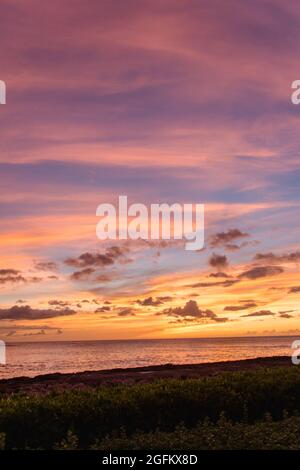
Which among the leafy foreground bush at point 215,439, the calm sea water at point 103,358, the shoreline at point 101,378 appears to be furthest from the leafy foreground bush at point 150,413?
the calm sea water at point 103,358

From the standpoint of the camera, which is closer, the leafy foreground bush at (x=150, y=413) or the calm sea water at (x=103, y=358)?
the leafy foreground bush at (x=150, y=413)

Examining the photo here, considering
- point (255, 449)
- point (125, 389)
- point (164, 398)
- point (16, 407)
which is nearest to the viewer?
point (255, 449)

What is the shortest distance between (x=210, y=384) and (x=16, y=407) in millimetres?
6681

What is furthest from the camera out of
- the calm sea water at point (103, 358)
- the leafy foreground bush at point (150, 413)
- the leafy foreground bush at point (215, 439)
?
the calm sea water at point (103, 358)

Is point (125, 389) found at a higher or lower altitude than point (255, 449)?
higher

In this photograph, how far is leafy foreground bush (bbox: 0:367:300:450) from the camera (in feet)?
47.9

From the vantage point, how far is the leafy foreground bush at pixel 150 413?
575 inches

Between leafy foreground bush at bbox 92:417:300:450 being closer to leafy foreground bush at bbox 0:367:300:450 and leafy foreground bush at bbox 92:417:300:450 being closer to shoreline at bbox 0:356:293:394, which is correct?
leafy foreground bush at bbox 0:367:300:450

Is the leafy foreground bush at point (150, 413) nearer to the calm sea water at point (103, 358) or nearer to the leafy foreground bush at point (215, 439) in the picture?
the leafy foreground bush at point (215, 439)

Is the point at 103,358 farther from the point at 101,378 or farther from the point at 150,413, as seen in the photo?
the point at 150,413

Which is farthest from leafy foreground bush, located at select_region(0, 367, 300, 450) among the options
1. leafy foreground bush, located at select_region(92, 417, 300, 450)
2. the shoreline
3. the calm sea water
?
the calm sea water
